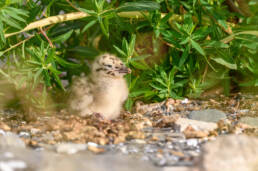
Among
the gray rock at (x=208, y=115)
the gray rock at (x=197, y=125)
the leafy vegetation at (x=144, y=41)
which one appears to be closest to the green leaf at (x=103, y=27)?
the leafy vegetation at (x=144, y=41)

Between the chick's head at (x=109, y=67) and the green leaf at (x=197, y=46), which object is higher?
the green leaf at (x=197, y=46)

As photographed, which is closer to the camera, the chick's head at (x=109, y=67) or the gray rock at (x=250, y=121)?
the gray rock at (x=250, y=121)

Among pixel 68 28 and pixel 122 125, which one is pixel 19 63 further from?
pixel 122 125

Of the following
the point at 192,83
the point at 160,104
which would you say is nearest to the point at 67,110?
the point at 160,104

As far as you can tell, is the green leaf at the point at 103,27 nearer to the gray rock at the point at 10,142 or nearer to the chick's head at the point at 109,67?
the chick's head at the point at 109,67

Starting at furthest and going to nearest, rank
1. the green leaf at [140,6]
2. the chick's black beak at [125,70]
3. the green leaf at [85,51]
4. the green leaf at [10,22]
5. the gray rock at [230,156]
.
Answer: the green leaf at [85,51], the chick's black beak at [125,70], the green leaf at [140,6], the green leaf at [10,22], the gray rock at [230,156]

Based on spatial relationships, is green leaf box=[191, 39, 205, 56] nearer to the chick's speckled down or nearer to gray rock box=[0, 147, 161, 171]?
the chick's speckled down

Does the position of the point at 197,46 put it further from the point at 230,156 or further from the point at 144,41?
the point at 230,156
